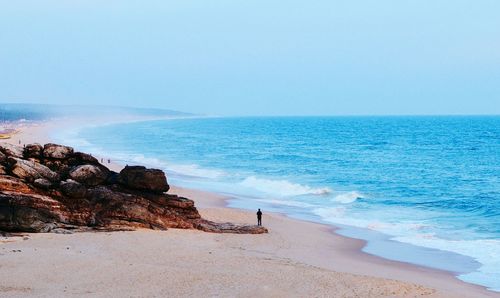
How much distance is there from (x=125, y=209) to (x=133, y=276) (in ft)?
27.7

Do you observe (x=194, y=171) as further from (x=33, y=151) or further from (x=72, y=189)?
(x=72, y=189)

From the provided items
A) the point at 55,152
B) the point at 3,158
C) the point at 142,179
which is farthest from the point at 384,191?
the point at 3,158

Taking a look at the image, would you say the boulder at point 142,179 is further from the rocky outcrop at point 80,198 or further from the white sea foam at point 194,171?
the white sea foam at point 194,171

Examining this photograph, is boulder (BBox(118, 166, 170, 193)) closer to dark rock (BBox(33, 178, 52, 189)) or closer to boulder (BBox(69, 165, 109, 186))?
boulder (BBox(69, 165, 109, 186))

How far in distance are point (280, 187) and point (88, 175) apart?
23432mm

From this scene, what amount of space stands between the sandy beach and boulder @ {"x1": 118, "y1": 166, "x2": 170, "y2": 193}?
2.47 m

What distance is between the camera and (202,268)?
2147cm

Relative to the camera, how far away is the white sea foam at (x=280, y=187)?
47219 mm

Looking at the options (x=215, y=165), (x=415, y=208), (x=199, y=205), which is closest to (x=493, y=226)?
(x=415, y=208)

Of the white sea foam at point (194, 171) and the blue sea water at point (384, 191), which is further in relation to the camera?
the white sea foam at point (194, 171)

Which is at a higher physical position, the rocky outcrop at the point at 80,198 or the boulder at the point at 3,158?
the boulder at the point at 3,158

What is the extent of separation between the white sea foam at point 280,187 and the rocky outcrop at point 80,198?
57.7ft

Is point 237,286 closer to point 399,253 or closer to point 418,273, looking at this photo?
point 418,273

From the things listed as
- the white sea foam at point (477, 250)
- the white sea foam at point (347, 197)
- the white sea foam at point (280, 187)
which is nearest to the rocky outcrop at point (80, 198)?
the white sea foam at point (477, 250)
